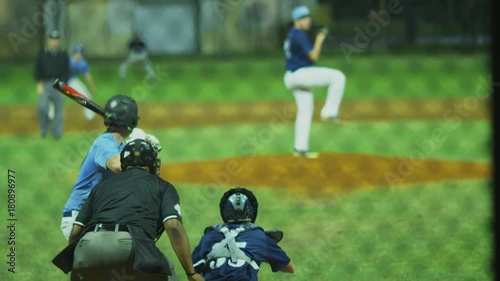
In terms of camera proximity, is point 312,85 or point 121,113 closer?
point 121,113

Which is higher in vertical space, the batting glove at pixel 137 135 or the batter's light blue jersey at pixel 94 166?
the batting glove at pixel 137 135

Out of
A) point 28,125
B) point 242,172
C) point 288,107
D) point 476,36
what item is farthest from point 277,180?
point 476,36

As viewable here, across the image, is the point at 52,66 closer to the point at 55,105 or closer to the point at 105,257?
the point at 55,105

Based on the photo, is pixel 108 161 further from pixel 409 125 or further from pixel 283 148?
pixel 409 125

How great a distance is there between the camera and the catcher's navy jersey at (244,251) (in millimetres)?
4961

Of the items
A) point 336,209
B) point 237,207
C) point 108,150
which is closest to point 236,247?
point 237,207

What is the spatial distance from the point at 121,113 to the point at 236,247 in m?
1.03

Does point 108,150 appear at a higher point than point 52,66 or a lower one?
higher

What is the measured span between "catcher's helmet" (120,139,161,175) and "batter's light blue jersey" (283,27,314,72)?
20.5 ft

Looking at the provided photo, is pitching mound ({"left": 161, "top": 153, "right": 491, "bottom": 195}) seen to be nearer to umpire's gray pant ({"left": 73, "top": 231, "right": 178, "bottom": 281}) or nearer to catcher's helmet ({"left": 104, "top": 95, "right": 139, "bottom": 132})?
catcher's helmet ({"left": 104, "top": 95, "right": 139, "bottom": 132})

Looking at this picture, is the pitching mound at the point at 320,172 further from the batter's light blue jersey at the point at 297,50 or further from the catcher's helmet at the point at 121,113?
the catcher's helmet at the point at 121,113

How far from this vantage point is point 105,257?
184 inches

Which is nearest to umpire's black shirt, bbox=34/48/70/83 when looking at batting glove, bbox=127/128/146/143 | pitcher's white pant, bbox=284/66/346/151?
pitcher's white pant, bbox=284/66/346/151

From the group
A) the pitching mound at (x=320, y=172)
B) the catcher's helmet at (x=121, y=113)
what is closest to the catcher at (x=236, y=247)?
the catcher's helmet at (x=121, y=113)
